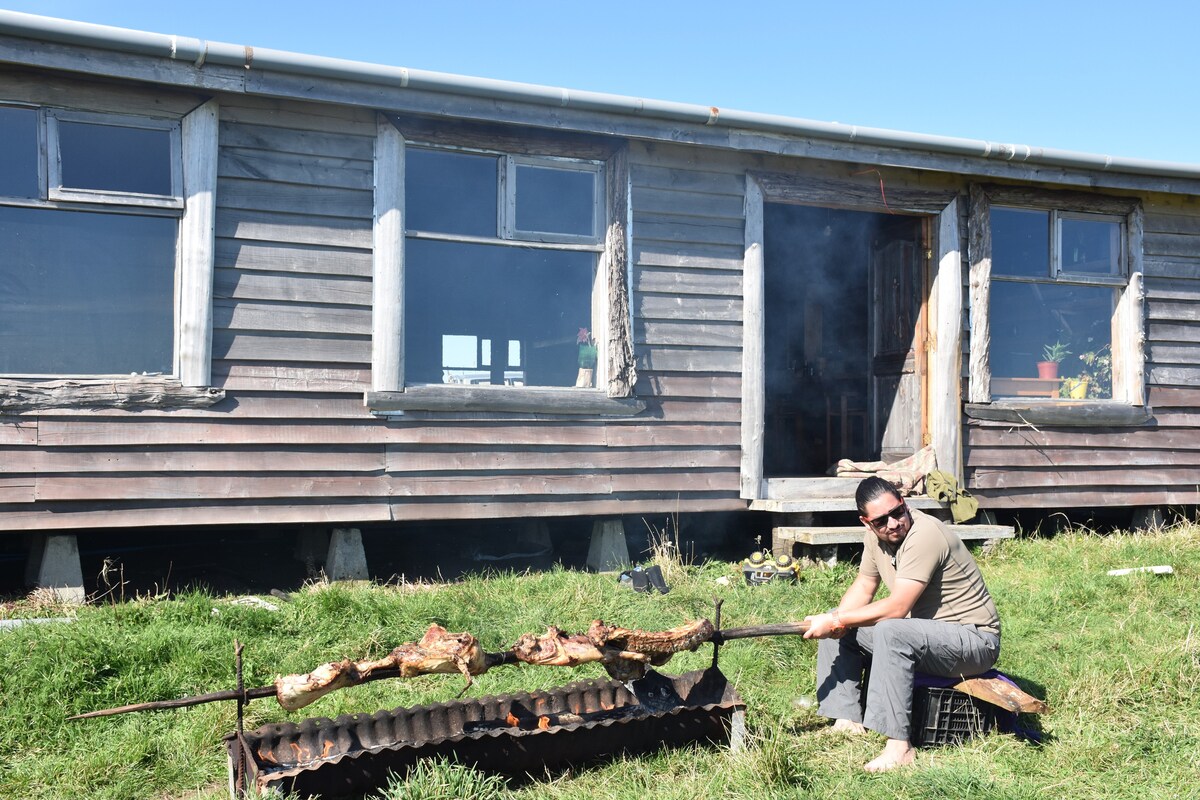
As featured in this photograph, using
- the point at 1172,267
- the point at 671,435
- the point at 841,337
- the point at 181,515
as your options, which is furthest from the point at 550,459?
the point at 1172,267

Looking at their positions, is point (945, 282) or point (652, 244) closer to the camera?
point (652, 244)

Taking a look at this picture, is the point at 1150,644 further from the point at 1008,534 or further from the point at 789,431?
the point at 789,431

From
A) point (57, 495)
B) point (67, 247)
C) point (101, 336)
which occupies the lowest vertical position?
point (57, 495)

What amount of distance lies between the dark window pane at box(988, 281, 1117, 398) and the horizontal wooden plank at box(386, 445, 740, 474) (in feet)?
10.3

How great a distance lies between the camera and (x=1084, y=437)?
329 inches

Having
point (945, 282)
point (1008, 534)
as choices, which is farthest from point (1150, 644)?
point (945, 282)

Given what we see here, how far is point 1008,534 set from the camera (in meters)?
7.82

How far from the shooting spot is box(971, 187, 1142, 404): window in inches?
319

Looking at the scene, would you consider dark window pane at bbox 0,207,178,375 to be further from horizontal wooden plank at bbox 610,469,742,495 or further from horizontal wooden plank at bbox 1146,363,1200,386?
horizontal wooden plank at bbox 1146,363,1200,386

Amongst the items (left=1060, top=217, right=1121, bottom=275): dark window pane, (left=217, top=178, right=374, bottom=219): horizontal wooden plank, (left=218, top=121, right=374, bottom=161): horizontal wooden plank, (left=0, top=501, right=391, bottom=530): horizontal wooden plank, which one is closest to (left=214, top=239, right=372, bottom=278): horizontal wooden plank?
(left=217, top=178, right=374, bottom=219): horizontal wooden plank

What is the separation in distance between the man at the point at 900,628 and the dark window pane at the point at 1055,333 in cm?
502

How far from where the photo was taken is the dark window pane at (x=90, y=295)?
19.5 feet

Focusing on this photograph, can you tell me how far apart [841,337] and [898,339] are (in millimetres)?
1284

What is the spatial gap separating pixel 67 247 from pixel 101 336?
27.1 inches
